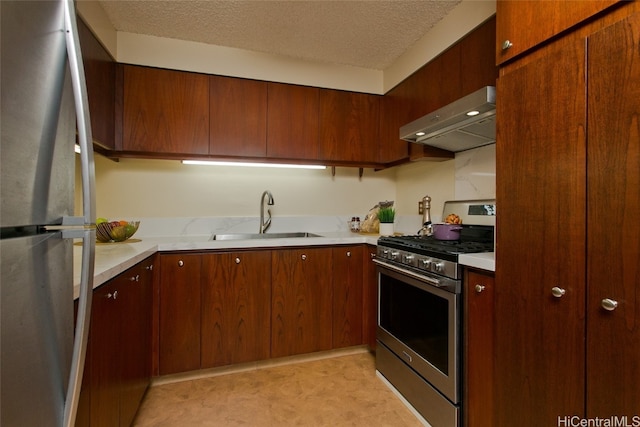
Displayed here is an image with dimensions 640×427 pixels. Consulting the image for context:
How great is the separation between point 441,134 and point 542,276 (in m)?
1.10

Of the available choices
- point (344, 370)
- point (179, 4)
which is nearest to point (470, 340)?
point (344, 370)

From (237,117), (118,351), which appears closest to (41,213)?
(118,351)

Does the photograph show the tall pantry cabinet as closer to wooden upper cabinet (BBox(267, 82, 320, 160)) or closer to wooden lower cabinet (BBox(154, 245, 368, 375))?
wooden lower cabinet (BBox(154, 245, 368, 375))

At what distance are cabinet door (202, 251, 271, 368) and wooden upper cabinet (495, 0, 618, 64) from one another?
1743mm

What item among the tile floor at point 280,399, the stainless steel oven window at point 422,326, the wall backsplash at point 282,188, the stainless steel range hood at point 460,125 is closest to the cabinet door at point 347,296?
the tile floor at point 280,399

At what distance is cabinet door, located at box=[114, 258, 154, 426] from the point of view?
4.42 feet

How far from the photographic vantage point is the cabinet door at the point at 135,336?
1.35 metres

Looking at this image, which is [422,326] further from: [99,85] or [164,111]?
[99,85]

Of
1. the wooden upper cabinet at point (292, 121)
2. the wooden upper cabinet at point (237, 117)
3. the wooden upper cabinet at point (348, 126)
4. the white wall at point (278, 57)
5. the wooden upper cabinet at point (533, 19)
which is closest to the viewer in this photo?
the wooden upper cabinet at point (533, 19)

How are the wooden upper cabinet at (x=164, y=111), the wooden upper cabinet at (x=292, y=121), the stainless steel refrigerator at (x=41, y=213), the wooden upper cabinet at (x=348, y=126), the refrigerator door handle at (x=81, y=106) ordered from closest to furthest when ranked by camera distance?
the stainless steel refrigerator at (x=41, y=213) < the refrigerator door handle at (x=81, y=106) < the wooden upper cabinet at (x=164, y=111) < the wooden upper cabinet at (x=292, y=121) < the wooden upper cabinet at (x=348, y=126)

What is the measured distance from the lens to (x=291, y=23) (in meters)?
2.09

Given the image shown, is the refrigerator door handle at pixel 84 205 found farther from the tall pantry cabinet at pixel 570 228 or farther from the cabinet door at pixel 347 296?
the cabinet door at pixel 347 296

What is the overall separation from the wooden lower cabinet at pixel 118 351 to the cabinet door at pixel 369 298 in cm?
148

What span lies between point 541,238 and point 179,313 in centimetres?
201
